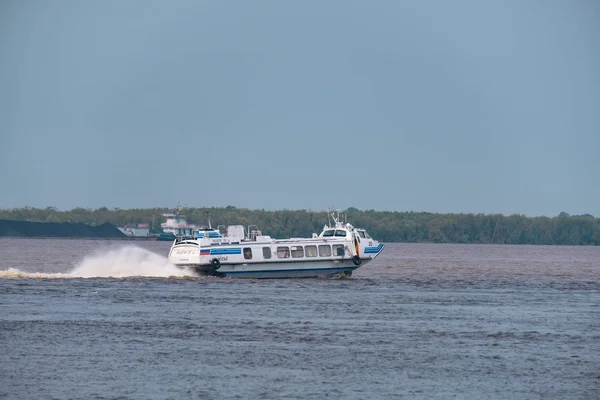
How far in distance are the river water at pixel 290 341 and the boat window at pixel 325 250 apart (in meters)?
2.28

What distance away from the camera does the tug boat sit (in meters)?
71.9

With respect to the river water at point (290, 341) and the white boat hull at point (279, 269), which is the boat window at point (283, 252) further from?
the river water at point (290, 341)

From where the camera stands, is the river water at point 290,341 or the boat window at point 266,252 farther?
the boat window at point 266,252

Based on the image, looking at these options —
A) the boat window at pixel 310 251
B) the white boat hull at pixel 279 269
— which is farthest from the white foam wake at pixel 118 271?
the boat window at pixel 310 251

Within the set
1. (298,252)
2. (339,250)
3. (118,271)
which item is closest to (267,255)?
(298,252)

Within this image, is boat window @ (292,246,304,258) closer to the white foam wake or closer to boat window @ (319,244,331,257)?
boat window @ (319,244,331,257)

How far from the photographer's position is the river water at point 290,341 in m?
32.1

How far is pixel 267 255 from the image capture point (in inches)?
2840

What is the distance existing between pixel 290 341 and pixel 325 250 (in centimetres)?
3125

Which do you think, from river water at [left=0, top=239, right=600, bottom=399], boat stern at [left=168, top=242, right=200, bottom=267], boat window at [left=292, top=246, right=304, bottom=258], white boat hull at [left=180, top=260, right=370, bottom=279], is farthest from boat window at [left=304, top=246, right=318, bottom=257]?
boat stern at [left=168, top=242, right=200, bottom=267]

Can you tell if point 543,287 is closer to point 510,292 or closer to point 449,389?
point 510,292

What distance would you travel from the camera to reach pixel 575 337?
44625mm

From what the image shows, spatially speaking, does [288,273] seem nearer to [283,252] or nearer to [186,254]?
[283,252]

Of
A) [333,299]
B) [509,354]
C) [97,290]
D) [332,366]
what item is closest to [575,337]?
[509,354]
